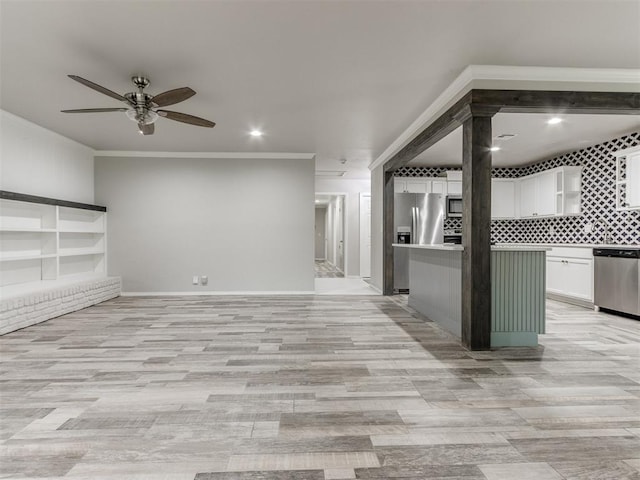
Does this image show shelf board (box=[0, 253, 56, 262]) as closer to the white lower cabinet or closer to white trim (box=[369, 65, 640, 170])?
white trim (box=[369, 65, 640, 170])

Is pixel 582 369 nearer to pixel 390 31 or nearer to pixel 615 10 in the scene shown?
pixel 615 10

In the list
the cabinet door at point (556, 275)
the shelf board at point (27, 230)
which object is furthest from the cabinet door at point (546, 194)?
the shelf board at point (27, 230)

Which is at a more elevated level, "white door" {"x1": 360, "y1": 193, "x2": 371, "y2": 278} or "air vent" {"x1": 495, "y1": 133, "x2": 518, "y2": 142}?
"air vent" {"x1": 495, "y1": 133, "x2": 518, "y2": 142}

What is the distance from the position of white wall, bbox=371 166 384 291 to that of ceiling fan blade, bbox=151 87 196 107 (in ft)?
13.4

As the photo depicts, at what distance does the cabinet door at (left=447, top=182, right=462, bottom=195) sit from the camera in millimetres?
6953

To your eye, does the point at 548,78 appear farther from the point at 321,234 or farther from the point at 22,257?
the point at 321,234

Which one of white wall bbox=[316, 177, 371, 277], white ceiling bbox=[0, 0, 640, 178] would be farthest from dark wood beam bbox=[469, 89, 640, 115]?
white wall bbox=[316, 177, 371, 277]

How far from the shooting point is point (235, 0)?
2088 millimetres

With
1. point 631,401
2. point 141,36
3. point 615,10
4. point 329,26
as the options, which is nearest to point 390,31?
point 329,26

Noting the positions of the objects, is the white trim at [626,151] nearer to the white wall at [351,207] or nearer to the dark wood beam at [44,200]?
the white wall at [351,207]

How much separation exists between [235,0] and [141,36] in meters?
0.86

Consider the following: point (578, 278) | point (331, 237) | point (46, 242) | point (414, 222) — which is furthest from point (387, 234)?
point (331, 237)

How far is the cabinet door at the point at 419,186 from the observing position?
22.7ft

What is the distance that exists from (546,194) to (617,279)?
2126 mm
